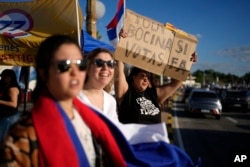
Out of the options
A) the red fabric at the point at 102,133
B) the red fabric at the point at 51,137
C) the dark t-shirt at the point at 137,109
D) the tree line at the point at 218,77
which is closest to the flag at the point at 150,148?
the red fabric at the point at 102,133

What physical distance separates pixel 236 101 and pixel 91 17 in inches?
764

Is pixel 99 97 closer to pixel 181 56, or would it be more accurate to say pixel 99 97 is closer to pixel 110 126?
pixel 110 126

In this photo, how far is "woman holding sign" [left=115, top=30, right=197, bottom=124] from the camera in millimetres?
3596

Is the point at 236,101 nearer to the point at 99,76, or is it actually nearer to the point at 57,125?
the point at 99,76

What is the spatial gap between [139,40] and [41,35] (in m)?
3.07

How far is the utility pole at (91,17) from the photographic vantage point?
22.5 feet

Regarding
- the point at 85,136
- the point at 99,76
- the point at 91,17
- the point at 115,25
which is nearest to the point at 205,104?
the point at 115,25

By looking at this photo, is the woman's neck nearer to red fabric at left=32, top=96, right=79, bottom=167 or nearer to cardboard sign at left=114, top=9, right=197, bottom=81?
red fabric at left=32, top=96, right=79, bottom=167

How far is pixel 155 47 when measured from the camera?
399 cm

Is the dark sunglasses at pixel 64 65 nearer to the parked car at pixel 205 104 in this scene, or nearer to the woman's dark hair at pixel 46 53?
the woman's dark hair at pixel 46 53

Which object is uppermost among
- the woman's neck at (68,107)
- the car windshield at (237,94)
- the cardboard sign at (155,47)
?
the cardboard sign at (155,47)

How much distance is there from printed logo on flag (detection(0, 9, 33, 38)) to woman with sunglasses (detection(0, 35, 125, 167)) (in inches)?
193

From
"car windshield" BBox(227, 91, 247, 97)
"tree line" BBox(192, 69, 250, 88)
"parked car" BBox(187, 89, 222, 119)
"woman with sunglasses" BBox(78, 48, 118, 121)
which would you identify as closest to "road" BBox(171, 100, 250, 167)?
"parked car" BBox(187, 89, 222, 119)

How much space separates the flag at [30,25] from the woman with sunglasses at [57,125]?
4.50 meters
